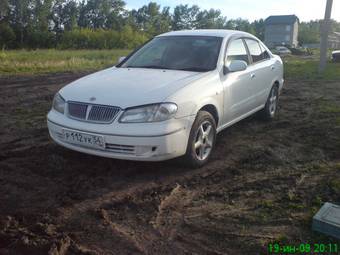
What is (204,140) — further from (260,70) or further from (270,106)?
(270,106)

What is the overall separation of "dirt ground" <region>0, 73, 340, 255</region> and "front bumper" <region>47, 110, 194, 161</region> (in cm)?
29

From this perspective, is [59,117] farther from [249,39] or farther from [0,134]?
[249,39]

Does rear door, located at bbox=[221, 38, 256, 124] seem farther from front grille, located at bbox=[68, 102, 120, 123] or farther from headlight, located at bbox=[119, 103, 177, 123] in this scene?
front grille, located at bbox=[68, 102, 120, 123]

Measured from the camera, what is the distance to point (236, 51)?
225 inches

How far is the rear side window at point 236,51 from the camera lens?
217 inches

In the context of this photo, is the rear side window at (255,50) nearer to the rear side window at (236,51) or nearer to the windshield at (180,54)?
the rear side window at (236,51)

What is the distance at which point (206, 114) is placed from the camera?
4.66 meters

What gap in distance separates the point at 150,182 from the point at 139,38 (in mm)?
76125

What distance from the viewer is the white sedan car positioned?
13.5 feet

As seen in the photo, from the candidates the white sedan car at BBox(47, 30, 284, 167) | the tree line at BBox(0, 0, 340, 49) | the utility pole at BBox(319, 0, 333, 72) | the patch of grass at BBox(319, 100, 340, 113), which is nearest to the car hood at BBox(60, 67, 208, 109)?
the white sedan car at BBox(47, 30, 284, 167)

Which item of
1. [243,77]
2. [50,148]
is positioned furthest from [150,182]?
[243,77]

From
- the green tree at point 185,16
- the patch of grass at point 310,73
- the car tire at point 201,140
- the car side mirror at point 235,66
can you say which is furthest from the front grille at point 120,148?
the green tree at point 185,16

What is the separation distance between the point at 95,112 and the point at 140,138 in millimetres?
601
